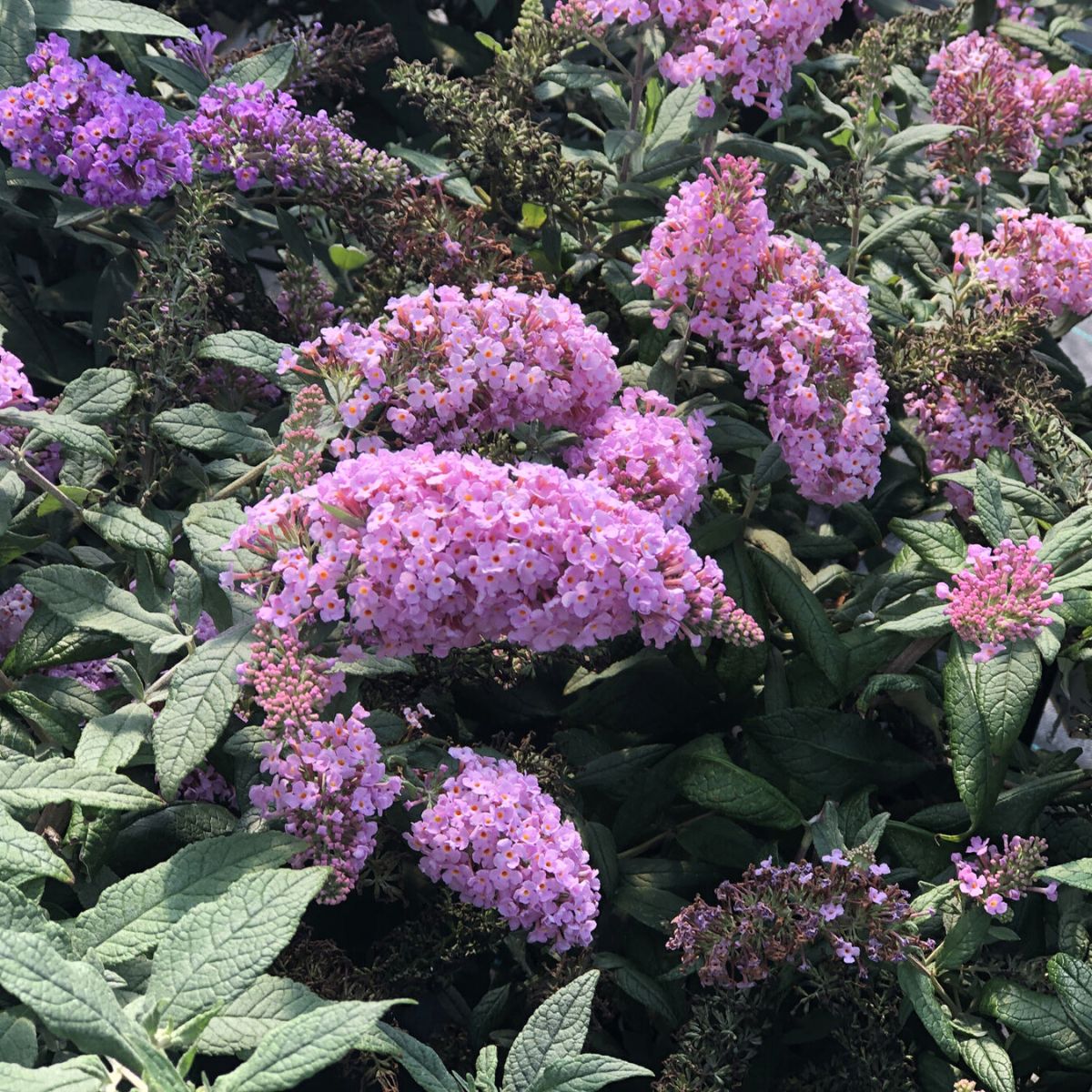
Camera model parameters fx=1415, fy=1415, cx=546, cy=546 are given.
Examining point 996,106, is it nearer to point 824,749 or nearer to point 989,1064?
point 824,749

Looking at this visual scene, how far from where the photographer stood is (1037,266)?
258 cm

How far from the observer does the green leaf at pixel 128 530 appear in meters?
2.03

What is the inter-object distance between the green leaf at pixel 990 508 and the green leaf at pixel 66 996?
1454mm

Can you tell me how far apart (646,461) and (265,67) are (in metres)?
1.27

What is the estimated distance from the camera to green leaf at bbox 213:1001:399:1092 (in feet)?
4.54

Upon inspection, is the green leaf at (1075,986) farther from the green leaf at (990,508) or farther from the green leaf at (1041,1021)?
the green leaf at (990,508)

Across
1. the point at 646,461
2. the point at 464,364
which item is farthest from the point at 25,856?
the point at 646,461

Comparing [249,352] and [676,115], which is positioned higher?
[676,115]

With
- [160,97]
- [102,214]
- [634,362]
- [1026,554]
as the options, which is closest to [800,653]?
[1026,554]

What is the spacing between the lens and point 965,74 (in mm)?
2990

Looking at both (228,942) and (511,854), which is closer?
(228,942)

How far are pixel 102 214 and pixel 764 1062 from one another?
1781 millimetres

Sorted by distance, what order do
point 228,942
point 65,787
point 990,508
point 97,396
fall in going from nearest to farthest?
point 228,942
point 65,787
point 97,396
point 990,508

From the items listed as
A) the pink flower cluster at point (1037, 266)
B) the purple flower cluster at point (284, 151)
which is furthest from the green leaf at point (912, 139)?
the purple flower cluster at point (284, 151)
